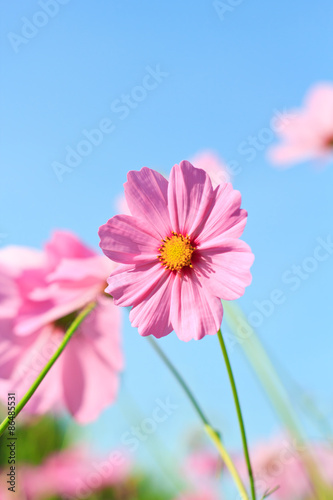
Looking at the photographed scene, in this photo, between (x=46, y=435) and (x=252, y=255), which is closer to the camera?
(x=252, y=255)

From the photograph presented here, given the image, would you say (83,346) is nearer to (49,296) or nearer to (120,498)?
(49,296)

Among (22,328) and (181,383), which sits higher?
(22,328)

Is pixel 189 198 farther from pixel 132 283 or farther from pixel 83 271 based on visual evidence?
pixel 83 271

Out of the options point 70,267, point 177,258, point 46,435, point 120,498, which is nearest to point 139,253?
point 177,258

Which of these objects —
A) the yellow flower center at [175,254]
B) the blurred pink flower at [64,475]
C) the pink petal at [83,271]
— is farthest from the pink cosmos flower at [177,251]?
the blurred pink flower at [64,475]

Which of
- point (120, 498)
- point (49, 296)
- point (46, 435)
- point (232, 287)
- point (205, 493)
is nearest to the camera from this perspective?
point (232, 287)

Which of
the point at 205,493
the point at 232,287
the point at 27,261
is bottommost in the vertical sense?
the point at 205,493

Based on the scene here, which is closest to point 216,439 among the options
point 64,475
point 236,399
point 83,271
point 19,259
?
point 236,399

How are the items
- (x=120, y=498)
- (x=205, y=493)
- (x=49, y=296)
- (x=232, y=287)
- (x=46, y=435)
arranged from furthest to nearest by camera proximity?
1. (x=46, y=435)
2. (x=120, y=498)
3. (x=205, y=493)
4. (x=49, y=296)
5. (x=232, y=287)

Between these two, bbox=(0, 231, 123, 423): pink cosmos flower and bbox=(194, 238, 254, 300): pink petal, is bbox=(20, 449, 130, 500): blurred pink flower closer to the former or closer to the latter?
bbox=(0, 231, 123, 423): pink cosmos flower
